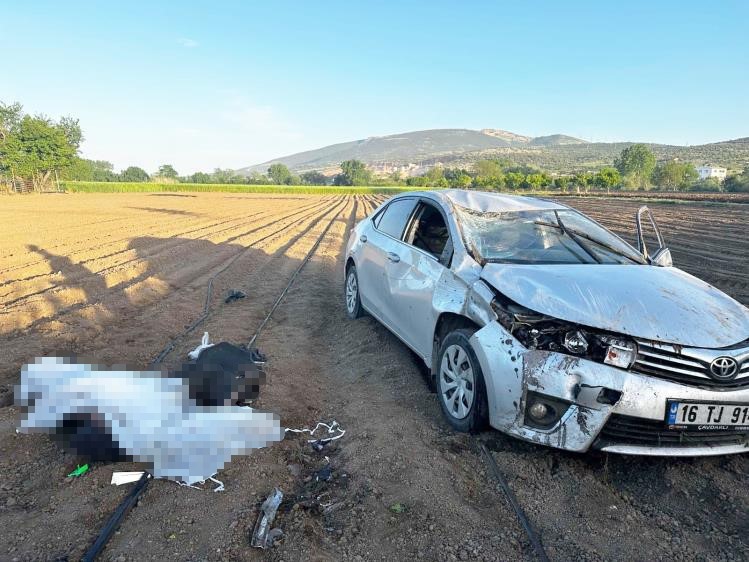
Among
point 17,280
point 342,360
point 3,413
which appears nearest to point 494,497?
point 342,360

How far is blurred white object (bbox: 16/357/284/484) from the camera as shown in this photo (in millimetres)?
3012

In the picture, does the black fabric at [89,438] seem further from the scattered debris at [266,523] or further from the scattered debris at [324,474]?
the scattered debris at [324,474]

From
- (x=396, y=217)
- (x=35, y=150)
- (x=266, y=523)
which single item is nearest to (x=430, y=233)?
(x=396, y=217)

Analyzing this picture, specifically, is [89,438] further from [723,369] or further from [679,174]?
[679,174]

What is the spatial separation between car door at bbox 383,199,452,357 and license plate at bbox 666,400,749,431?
1756 mm

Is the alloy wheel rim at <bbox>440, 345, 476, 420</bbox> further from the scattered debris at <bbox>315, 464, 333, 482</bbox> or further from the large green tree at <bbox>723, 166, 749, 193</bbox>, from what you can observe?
the large green tree at <bbox>723, 166, 749, 193</bbox>

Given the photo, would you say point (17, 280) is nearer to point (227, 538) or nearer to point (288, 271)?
point (288, 271)

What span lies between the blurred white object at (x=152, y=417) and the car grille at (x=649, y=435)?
2137mm

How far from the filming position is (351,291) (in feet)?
21.9

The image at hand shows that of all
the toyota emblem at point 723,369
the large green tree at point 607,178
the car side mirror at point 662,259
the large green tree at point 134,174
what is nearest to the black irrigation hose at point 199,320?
the toyota emblem at point 723,369

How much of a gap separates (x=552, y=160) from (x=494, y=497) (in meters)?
179

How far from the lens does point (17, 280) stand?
852 cm

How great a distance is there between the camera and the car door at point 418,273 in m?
4.19

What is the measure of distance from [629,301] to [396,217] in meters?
2.81
